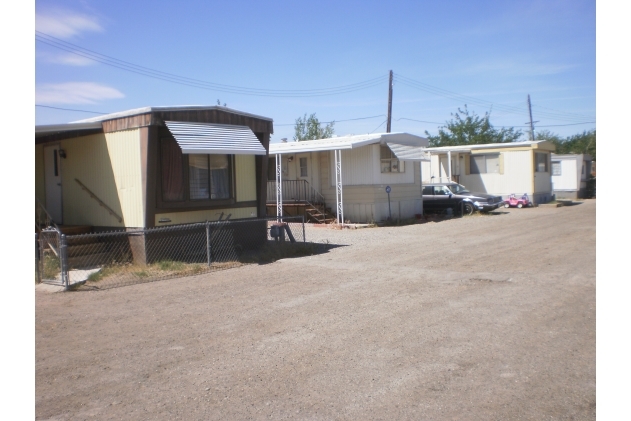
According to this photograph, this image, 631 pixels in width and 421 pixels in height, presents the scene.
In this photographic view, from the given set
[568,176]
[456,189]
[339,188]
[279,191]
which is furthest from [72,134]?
[568,176]

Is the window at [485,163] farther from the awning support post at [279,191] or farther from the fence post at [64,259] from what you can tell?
the fence post at [64,259]

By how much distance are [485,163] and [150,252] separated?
22619 millimetres

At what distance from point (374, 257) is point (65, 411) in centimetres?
859

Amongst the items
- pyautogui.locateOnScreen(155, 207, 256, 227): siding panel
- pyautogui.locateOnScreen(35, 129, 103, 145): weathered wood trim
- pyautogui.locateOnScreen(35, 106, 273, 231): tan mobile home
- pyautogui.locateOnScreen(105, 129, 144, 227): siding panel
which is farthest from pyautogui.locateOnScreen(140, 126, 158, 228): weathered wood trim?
pyautogui.locateOnScreen(35, 129, 103, 145): weathered wood trim

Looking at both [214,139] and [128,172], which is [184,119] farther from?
[128,172]

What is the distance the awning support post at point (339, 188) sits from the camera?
67.4 feet

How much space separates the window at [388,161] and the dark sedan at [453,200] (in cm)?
325

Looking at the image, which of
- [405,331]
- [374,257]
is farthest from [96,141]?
[405,331]

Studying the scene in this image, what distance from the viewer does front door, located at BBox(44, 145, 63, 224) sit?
13.9 meters

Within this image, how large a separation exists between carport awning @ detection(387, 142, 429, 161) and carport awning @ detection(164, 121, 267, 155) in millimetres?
8769

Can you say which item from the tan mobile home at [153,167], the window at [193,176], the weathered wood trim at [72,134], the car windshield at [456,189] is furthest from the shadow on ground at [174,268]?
the car windshield at [456,189]

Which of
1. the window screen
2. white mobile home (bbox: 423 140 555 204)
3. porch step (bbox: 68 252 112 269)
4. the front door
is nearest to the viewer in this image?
porch step (bbox: 68 252 112 269)

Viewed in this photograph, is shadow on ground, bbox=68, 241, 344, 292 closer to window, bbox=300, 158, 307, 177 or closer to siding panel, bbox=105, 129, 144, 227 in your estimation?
siding panel, bbox=105, 129, 144, 227

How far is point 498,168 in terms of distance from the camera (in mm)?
29969
